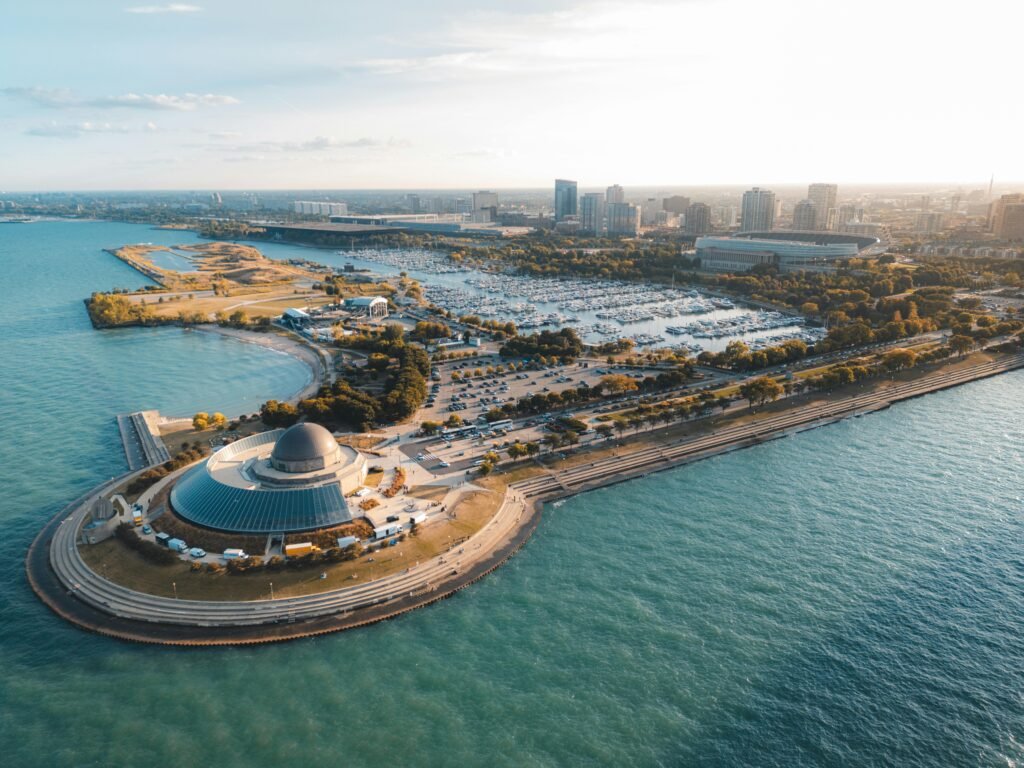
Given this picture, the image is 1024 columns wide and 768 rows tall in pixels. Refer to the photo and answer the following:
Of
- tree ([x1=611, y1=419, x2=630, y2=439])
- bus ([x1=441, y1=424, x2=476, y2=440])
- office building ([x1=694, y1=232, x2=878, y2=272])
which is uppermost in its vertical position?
office building ([x1=694, y1=232, x2=878, y2=272])

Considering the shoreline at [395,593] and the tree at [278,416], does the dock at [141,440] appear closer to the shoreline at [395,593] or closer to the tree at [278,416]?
the shoreline at [395,593]

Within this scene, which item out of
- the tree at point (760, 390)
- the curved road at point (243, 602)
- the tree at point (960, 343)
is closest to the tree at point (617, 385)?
the tree at point (760, 390)

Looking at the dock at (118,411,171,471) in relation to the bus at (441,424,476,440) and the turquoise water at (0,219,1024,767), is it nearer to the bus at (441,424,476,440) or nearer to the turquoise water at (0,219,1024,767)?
the turquoise water at (0,219,1024,767)

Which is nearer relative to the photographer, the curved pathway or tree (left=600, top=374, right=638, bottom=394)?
the curved pathway

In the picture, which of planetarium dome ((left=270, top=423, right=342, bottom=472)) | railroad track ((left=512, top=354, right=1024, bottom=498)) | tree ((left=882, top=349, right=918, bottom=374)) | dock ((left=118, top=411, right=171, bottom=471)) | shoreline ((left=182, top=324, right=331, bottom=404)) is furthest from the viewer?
tree ((left=882, top=349, right=918, bottom=374))

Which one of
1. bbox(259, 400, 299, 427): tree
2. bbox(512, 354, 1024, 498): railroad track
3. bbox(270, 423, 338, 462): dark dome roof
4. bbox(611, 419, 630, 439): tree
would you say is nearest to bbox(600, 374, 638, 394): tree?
bbox(611, 419, 630, 439): tree

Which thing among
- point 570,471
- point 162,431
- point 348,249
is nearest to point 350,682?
point 570,471

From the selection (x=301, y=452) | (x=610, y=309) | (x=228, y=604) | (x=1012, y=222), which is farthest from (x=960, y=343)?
(x=1012, y=222)
